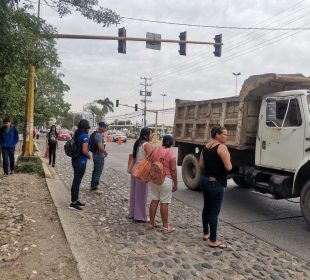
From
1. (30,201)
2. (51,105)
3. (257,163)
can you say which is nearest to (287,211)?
(257,163)

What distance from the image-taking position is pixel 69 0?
614cm

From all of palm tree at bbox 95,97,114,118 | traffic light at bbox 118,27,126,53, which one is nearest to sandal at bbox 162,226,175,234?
traffic light at bbox 118,27,126,53

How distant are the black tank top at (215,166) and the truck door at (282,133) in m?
2.21

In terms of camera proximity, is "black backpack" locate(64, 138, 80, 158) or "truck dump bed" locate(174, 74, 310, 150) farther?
"truck dump bed" locate(174, 74, 310, 150)

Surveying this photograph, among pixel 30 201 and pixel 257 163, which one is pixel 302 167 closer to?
pixel 257 163

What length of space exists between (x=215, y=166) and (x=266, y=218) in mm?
2720

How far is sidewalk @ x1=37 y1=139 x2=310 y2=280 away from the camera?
4.23 metres

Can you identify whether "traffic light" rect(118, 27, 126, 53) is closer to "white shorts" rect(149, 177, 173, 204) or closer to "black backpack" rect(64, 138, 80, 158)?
"black backpack" rect(64, 138, 80, 158)

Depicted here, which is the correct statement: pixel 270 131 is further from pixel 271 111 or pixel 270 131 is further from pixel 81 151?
pixel 81 151

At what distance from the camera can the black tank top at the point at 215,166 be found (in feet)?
16.3

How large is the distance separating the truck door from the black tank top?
221 centimetres

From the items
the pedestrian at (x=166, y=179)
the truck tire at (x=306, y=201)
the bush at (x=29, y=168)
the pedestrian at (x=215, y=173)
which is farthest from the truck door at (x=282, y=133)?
the bush at (x=29, y=168)

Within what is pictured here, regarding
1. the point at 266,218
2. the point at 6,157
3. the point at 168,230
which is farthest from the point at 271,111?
the point at 6,157

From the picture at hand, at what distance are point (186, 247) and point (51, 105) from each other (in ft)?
123
